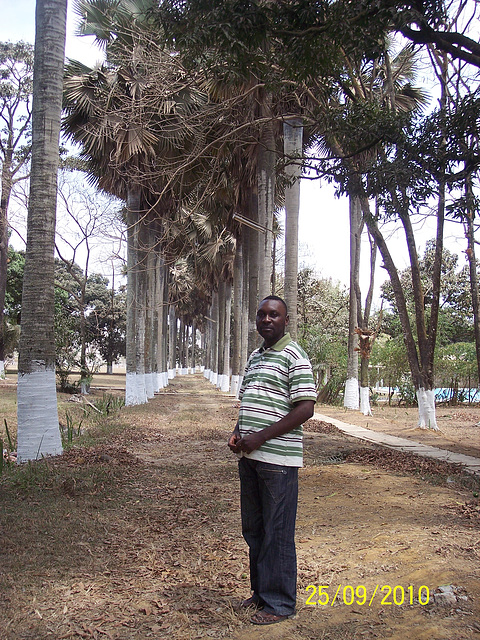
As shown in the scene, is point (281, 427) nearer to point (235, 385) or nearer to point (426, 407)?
point (426, 407)

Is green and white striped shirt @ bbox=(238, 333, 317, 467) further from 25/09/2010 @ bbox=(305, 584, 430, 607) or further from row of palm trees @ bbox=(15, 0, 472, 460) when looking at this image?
row of palm trees @ bbox=(15, 0, 472, 460)

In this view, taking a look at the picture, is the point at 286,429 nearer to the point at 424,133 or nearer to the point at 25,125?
the point at 424,133

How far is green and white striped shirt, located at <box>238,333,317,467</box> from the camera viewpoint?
348cm

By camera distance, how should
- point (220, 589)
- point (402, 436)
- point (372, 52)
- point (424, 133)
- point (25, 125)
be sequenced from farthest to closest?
1. point (25, 125)
2. point (402, 436)
3. point (424, 133)
4. point (372, 52)
5. point (220, 589)

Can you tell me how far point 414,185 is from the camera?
27.2ft

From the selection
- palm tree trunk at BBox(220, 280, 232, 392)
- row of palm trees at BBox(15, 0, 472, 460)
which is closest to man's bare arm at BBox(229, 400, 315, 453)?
row of palm trees at BBox(15, 0, 472, 460)

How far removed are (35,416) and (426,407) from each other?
930cm

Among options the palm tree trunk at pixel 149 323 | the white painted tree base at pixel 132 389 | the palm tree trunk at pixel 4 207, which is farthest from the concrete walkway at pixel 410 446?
the palm tree trunk at pixel 4 207

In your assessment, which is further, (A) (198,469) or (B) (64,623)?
Result: (A) (198,469)

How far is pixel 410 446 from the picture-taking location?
38.2 feet

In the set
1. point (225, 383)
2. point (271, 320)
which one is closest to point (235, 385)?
point (225, 383)

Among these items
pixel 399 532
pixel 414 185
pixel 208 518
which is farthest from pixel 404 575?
pixel 414 185

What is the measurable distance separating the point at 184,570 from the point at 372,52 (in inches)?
240

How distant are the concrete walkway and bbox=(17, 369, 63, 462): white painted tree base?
239 inches
